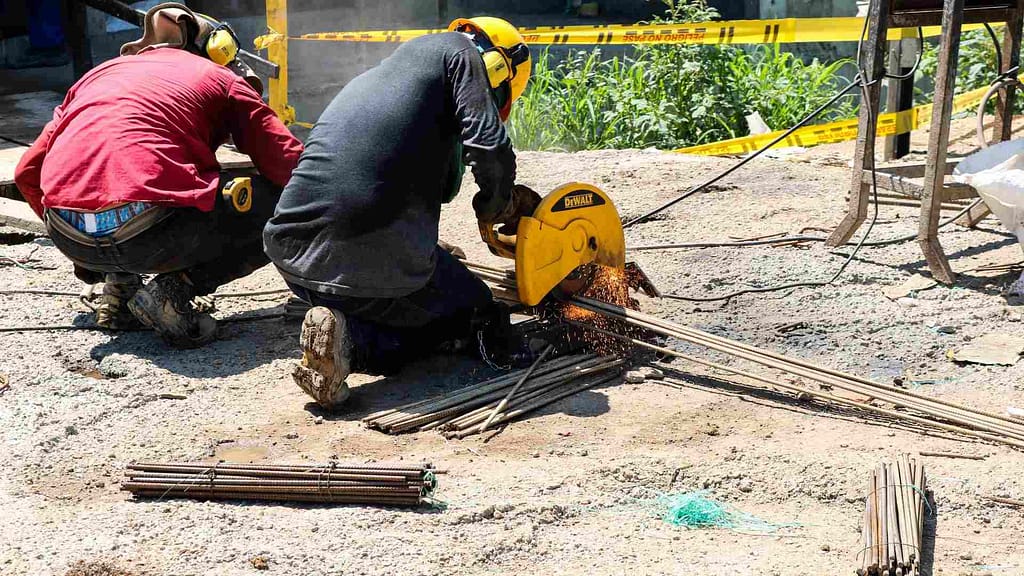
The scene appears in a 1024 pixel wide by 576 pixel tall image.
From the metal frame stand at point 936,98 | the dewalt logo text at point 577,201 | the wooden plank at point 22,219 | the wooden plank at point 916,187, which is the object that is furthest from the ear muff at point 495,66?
the wooden plank at point 22,219

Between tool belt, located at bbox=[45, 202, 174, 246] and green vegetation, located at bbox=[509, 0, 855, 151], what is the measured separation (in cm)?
539

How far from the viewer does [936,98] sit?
554 cm

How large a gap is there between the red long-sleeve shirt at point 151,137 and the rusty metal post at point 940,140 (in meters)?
3.11

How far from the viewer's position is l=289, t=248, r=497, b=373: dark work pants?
4.50 metres

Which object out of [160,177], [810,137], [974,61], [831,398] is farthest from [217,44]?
[974,61]

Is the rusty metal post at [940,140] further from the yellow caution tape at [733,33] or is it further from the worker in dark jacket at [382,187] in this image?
the yellow caution tape at [733,33]

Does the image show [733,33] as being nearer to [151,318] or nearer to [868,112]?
[868,112]

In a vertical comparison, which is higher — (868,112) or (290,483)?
(868,112)

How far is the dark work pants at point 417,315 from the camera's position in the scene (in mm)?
4504

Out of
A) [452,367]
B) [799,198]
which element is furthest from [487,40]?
[799,198]

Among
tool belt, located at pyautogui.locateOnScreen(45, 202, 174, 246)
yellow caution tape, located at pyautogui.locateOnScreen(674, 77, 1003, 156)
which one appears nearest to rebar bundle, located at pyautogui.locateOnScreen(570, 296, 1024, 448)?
tool belt, located at pyautogui.locateOnScreen(45, 202, 174, 246)

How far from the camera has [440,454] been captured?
13.1 ft

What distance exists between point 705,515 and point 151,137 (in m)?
2.85

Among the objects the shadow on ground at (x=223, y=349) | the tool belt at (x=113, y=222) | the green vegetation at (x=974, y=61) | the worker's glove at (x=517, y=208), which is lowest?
the shadow on ground at (x=223, y=349)
